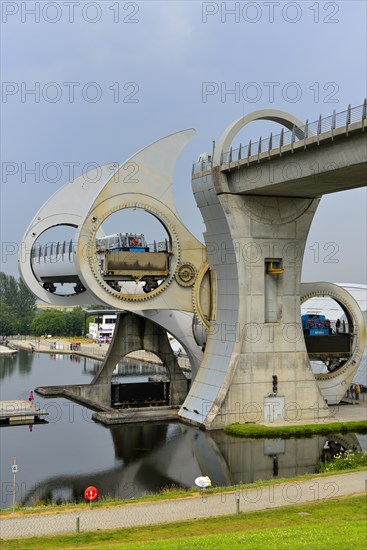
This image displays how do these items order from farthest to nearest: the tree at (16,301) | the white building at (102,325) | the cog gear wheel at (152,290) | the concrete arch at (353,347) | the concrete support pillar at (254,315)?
1. the tree at (16,301)
2. the white building at (102,325)
3. the concrete arch at (353,347)
4. the cog gear wheel at (152,290)
5. the concrete support pillar at (254,315)

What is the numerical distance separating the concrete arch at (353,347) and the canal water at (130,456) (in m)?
6.21

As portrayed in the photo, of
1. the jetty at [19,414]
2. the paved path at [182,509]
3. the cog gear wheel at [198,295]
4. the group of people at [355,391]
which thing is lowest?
the paved path at [182,509]

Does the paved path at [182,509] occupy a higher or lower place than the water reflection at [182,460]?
higher

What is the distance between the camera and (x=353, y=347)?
40.4 metres

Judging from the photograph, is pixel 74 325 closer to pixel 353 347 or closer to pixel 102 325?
pixel 102 325

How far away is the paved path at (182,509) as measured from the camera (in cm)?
1891

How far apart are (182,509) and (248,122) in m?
20.3

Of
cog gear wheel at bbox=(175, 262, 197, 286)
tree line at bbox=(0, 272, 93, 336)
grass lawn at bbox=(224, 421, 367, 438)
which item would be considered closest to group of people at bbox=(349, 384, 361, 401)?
grass lawn at bbox=(224, 421, 367, 438)

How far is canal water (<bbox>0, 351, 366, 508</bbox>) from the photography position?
26.1 m

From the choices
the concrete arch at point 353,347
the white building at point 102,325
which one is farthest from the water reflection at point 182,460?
the white building at point 102,325

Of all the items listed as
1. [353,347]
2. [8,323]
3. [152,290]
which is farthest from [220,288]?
[8,323]

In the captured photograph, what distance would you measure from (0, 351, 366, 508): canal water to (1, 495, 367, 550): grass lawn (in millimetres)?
6086

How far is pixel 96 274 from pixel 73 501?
15.7 meters

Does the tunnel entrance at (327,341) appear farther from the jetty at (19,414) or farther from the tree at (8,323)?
the tree at (8,323)
